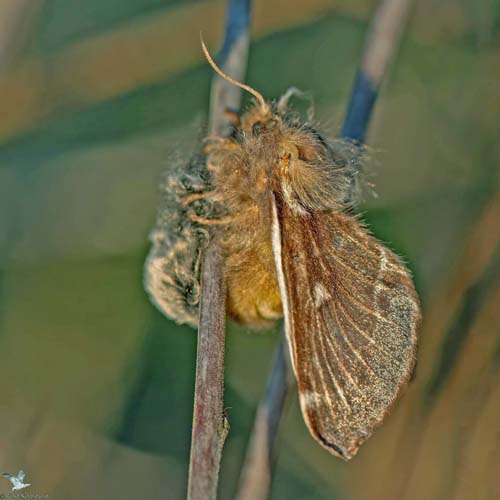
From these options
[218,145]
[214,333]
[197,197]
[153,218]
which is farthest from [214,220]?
[153,218]

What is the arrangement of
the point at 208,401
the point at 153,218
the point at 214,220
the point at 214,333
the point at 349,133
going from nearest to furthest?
the point at 208,401, the point at 214,333, the point at 214,220, the point at 349,133, the point at 153,218

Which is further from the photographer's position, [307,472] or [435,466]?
[307,472]

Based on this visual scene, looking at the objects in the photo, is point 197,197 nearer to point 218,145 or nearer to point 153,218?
→ point 218,145

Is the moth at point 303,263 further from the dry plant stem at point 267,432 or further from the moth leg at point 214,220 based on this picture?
the dry plant stem at point 267,432

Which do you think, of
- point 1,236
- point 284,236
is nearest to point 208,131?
point 284,236

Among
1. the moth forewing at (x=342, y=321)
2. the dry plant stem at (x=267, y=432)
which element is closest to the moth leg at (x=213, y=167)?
the moth forewing at (x=342, y=321)

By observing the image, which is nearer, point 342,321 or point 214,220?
point 342,321

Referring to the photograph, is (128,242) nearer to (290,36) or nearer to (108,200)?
(108,200)
